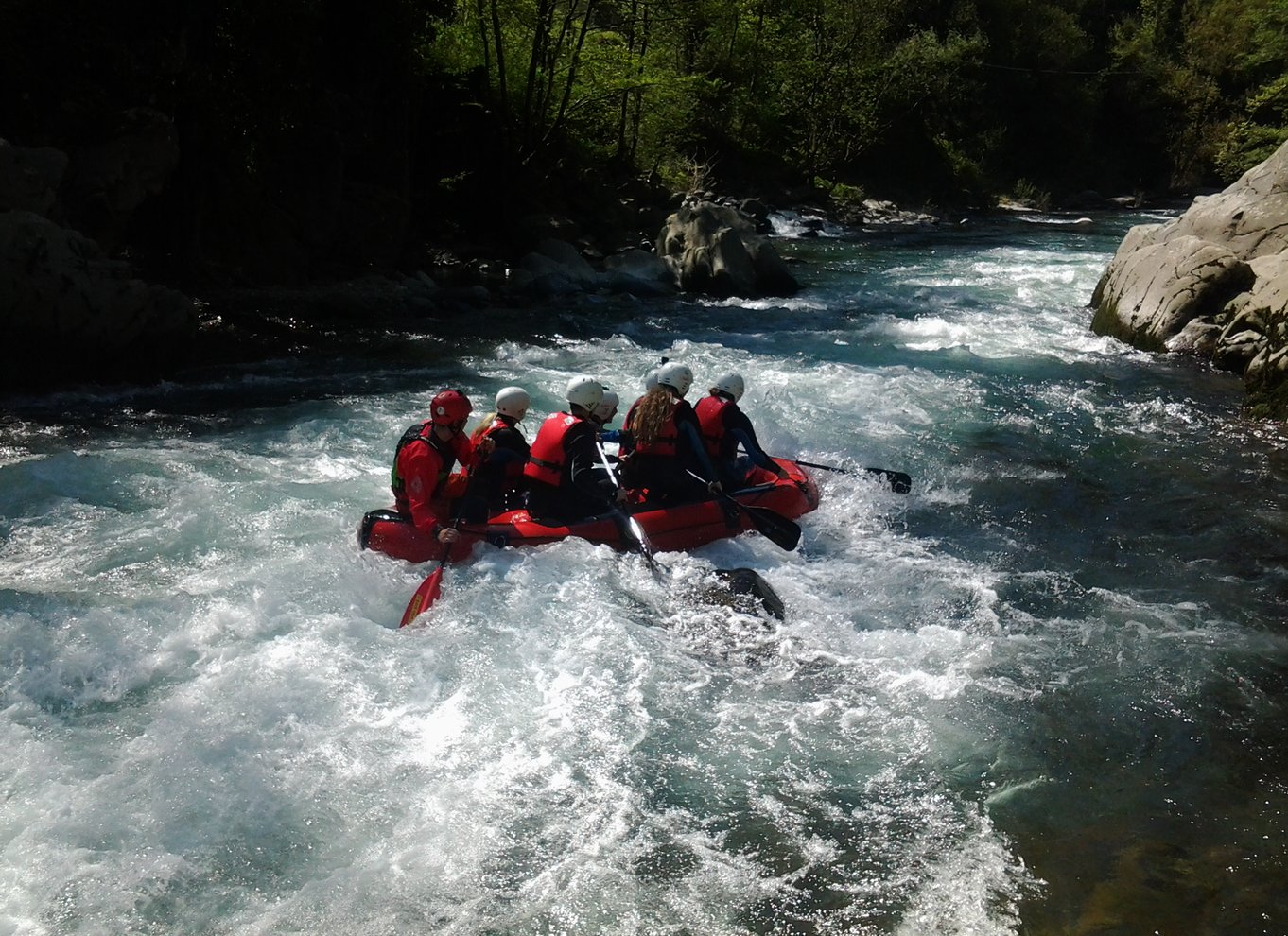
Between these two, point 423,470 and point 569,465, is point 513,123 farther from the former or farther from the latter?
point 423,470

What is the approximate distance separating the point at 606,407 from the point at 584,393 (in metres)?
0.26

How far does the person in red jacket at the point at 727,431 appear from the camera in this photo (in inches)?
289

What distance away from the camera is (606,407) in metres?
6.69

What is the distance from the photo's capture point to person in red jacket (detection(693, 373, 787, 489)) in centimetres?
735

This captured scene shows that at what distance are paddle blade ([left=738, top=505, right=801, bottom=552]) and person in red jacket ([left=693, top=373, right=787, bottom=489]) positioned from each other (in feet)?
1.75

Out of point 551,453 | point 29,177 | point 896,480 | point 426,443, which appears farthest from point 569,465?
point 29,177

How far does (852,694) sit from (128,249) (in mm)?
10731

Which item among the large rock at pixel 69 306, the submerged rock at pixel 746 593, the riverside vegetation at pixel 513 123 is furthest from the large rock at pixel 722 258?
the submerged rock at pixel 746 593

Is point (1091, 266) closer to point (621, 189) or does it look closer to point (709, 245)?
point (709, 245)

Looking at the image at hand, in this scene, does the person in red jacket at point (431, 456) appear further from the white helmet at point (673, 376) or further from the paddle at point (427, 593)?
the white helmet at point (673, 376)

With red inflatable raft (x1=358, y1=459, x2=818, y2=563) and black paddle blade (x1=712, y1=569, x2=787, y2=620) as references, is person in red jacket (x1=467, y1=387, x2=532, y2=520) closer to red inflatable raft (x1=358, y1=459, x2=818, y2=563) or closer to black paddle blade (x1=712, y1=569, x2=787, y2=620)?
red inflatable raft (x1=358, y1=459, x2=818, y2=563)

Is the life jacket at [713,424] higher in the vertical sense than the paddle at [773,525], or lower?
higher

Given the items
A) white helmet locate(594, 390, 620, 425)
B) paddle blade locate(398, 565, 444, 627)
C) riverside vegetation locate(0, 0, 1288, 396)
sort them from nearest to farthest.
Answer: paddle blade locate(398, 565, 444, 627) → white helmet locate(594, 390, 620, 425) → riverside vegetation locate(0, 0, 1288, 396)

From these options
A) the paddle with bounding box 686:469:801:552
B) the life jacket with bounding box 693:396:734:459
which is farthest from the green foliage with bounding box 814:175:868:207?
the paddle with bounding box 686:469:801:552
